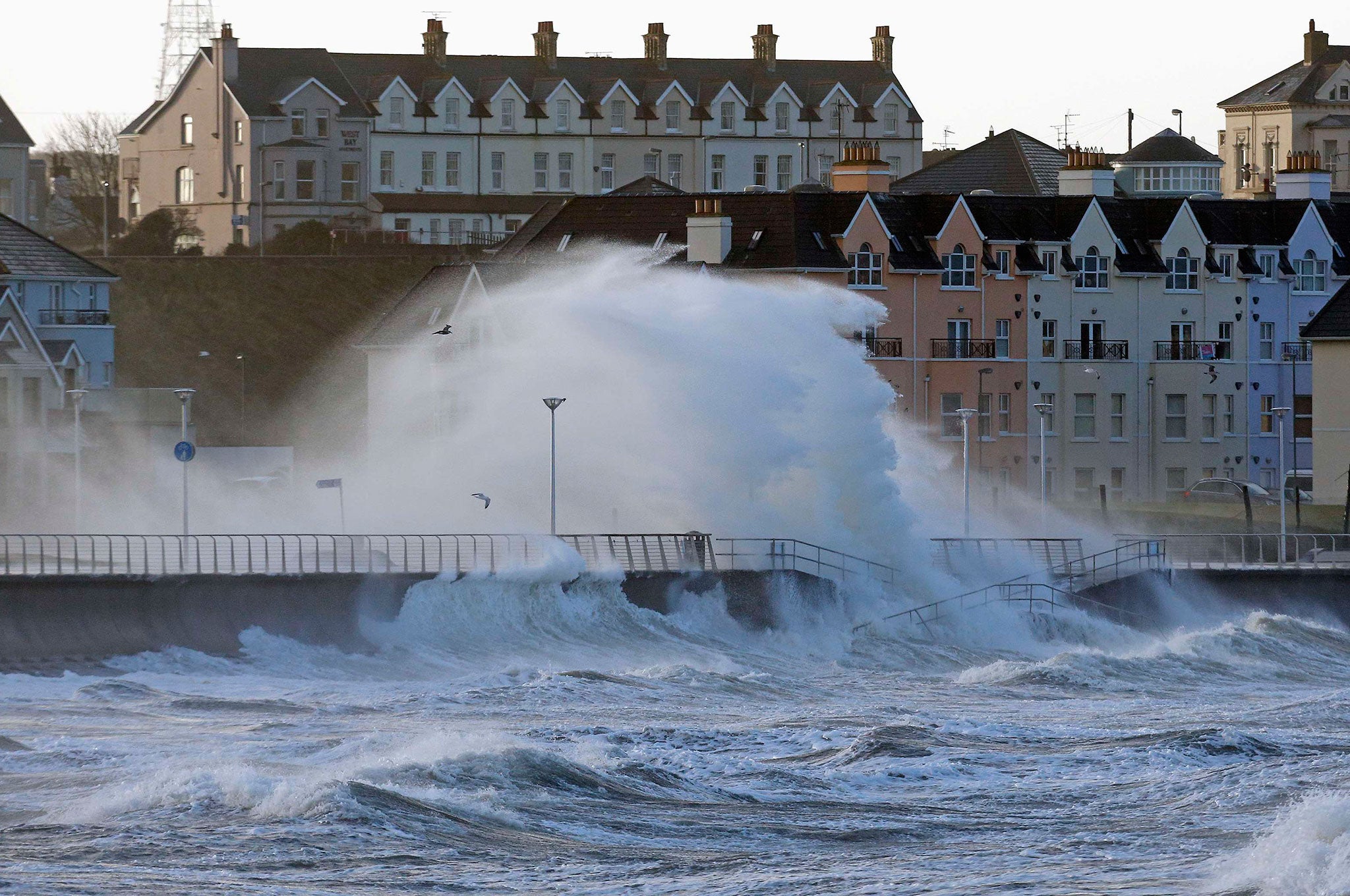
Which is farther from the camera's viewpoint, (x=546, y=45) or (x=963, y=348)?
(x=546, y=45)

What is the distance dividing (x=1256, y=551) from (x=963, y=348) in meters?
14.8

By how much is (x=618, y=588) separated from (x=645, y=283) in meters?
12.6

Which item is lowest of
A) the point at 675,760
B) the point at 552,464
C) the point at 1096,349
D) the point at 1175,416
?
the point at 675,760

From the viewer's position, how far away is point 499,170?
100 m

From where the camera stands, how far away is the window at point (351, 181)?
3851 inches

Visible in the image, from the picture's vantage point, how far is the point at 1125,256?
7231cm

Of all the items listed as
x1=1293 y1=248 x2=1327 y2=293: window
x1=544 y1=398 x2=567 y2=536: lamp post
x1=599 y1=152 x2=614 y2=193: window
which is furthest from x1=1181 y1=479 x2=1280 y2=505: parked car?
x1=599 y1=152 x2=614 y2=193: window

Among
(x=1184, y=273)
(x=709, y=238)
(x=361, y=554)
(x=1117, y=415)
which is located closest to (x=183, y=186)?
(x=709, y=238)

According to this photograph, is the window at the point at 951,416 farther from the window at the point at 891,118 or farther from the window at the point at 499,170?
the window at the point at 891,118

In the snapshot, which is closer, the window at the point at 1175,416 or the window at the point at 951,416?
the window at the point at 951,416

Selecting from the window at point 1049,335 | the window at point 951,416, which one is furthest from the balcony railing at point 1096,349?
the window at point 951,416

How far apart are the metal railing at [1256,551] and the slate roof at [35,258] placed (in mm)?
33664

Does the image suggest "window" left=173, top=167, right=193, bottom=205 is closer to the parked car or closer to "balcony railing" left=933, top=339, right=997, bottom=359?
"balcony railing" left=933, top=339, right=997, bottom=359

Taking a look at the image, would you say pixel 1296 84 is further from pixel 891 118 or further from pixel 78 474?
pixel 78 474
